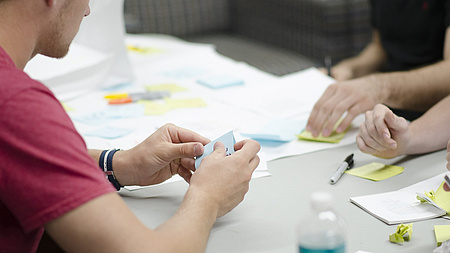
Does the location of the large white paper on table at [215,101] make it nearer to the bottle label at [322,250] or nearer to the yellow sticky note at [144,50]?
the yellow sticky note at [144,50]

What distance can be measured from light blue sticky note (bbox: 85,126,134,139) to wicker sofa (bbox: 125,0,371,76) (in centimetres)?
133

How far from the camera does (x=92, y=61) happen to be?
6.48 ft

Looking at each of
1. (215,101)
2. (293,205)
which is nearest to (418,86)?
(215,101)

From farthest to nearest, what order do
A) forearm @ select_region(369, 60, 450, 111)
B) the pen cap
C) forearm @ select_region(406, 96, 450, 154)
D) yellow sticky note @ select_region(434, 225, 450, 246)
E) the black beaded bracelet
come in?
forearm @ select_region(369, 60, 450, 111), forearm @ select_region(406, 96, 450, 154), the black beaded bracelet, yellow sticky note @ select_region(434, 225, 450, 246), the pen cap

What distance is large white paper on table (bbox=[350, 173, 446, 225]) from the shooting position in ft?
3.60

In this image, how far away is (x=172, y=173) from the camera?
1268 millimetres

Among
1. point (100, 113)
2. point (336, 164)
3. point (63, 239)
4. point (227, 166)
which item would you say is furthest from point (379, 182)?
point (100, 113)

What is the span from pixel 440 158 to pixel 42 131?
949 millimetres

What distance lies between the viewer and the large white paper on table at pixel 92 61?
74.8 inches

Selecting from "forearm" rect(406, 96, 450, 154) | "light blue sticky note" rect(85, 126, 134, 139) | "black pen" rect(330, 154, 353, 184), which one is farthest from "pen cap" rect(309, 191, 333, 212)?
"light blue sticky note" rect(85, 126, 134, 139)

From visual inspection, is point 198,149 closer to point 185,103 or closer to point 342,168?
point 342,168

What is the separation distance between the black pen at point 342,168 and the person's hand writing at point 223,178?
0.78ft

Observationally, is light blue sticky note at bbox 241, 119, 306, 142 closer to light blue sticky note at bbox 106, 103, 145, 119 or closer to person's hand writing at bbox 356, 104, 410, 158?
person's hand writing at bbox 356, 104, 410, 158

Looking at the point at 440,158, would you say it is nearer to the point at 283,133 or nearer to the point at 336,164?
the point at 336,164
